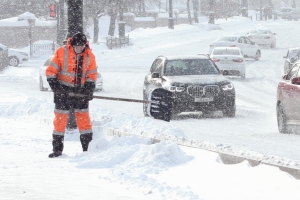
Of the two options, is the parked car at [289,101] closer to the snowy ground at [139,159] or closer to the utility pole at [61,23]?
the snowy ground at [139,159]

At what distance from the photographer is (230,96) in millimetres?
17875

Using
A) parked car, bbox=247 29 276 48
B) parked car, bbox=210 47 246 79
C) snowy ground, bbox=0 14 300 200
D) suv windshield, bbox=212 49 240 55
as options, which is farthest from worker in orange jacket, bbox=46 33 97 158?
parked car, bbox=247 29 276 48

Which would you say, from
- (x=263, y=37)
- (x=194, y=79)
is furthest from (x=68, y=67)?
(x=263, y=37)

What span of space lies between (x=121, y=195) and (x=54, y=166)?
2.09 meters

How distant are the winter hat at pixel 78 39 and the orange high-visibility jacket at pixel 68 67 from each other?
0.32ft

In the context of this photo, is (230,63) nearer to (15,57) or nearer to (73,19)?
(15,57)

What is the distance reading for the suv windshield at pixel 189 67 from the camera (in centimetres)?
1839

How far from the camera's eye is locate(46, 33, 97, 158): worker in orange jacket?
10219mm

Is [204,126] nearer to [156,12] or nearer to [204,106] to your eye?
[204,106]

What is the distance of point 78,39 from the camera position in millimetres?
10078

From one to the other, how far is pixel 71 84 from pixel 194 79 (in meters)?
7.57

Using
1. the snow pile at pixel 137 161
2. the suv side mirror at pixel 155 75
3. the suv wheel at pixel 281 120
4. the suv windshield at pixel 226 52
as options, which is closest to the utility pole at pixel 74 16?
the snow pile at pixel 137 161

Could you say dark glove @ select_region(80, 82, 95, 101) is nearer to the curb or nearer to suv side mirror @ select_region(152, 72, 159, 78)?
the curb

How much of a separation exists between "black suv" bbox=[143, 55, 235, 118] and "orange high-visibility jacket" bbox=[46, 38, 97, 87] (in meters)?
7.03
